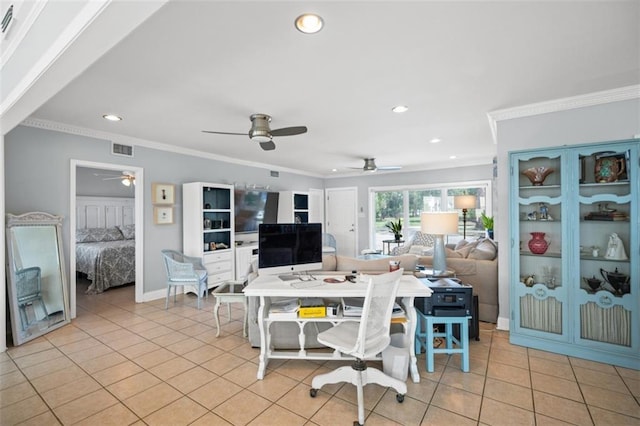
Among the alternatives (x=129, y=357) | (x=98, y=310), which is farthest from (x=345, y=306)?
(x=98, y=310)

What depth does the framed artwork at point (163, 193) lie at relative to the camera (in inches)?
181

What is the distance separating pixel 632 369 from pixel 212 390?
11.3ft

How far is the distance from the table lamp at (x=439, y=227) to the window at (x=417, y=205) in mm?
3713

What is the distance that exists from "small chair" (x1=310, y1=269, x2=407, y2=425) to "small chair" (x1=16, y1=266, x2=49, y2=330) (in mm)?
3252

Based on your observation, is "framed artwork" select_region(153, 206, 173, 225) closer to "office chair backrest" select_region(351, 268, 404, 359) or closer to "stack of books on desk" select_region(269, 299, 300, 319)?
"stack of books on desk" select_region(269, 299, 300, 319)

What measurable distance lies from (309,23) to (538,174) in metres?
2.65

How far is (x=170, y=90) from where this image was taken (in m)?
2.64

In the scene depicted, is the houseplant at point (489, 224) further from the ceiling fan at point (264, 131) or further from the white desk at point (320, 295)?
the ceiling fan at point (264, 131)

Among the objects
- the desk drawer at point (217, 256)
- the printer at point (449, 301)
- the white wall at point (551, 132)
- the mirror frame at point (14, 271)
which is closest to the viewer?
the printer at point (449, 301)

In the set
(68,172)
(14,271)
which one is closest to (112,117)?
(68,172)

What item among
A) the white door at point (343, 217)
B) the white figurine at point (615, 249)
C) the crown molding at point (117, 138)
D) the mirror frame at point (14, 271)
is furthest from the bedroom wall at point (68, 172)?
the white figurine at point (615, 249)

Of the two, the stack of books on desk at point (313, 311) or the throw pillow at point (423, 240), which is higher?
the throw pillow at point (423, 240)

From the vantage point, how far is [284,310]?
2447 millimetres

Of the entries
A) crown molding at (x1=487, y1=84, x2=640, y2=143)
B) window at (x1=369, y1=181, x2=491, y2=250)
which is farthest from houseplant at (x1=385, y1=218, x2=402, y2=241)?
crown molding at (x1=487, y1=84, x2=640, y2=143)
